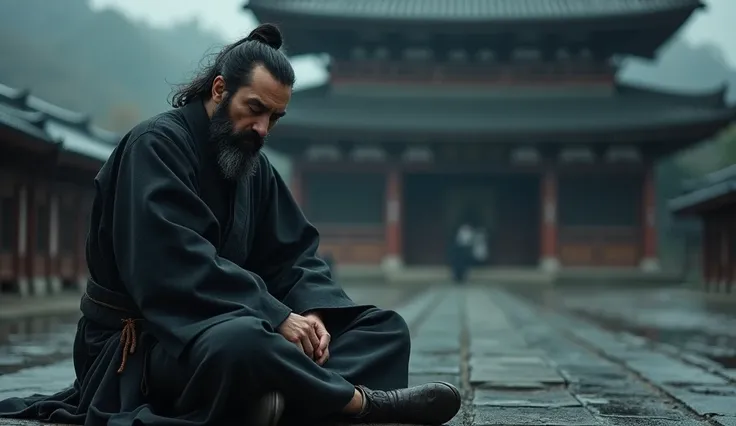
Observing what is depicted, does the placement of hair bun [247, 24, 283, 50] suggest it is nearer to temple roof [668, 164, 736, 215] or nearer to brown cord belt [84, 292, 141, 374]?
brown cord belt [84, 292, 141, 374]

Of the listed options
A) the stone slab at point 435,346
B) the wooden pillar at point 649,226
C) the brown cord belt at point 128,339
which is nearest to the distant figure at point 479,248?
the wooden pillar at point 649,226

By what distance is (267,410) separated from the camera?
283 cm

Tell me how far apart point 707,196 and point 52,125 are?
12.8 metres

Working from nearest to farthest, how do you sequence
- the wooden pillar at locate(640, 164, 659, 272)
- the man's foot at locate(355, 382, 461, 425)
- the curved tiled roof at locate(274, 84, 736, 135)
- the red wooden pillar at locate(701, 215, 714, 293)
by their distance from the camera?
the man's foot at locate(355, 382, 461, 425), the red wooden pillar at locate(701, 215, 714, 293), the curved tiled roof at locate(274, 84, 736, 135), the wooden pillar at locate(640, 164, 659, 272)

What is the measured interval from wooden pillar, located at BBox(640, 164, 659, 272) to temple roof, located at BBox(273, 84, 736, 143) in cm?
165

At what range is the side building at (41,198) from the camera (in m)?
13.0

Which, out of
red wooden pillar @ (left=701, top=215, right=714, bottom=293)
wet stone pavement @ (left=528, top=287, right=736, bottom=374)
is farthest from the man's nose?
red wooden pillar @ (left=701, top=215, right=714, bottom=293)

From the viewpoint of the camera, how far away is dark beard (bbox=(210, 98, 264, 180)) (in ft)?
10.4

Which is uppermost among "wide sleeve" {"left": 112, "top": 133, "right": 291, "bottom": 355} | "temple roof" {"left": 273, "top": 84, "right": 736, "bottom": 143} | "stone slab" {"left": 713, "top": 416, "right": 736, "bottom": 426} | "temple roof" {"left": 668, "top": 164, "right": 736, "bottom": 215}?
"temple roof" {"left": 273, "top": 84, "right": 736, "bottom": 143}

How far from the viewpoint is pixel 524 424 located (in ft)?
11.7

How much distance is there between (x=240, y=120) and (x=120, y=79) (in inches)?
2604

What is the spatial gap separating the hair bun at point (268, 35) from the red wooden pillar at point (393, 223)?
19.7 m

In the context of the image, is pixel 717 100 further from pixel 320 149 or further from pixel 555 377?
pixel 555 377

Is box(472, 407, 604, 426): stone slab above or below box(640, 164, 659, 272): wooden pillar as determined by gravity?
below
